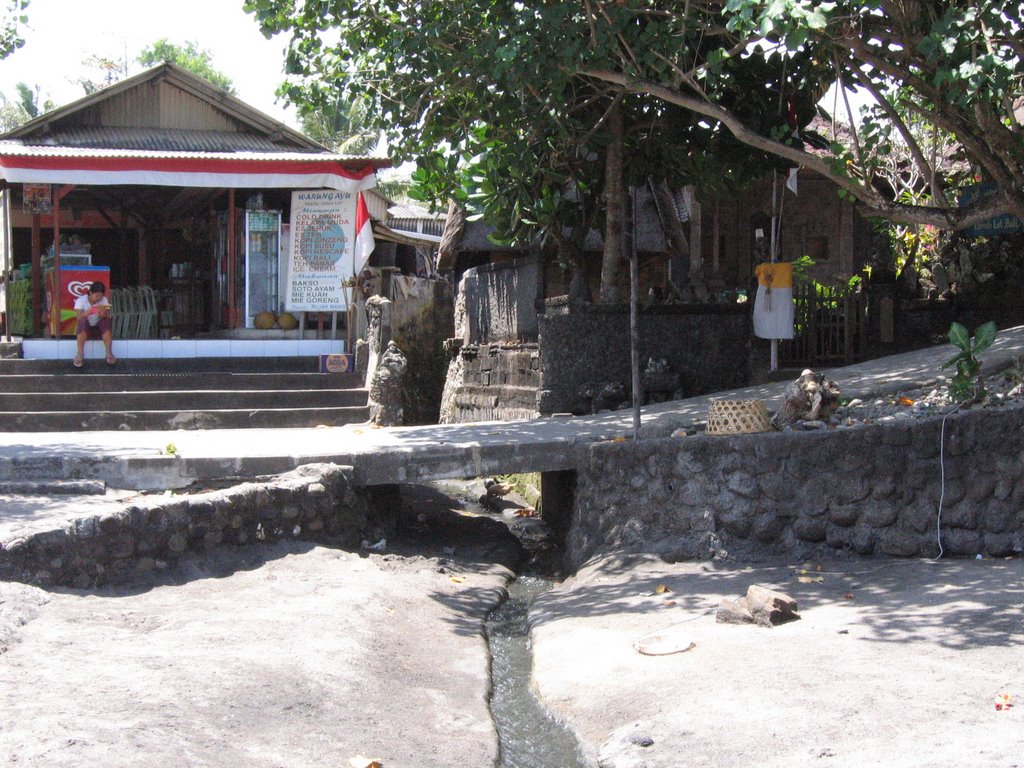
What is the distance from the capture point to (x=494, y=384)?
13.6m

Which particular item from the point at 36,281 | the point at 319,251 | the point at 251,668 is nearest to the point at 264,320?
the point at 319,251

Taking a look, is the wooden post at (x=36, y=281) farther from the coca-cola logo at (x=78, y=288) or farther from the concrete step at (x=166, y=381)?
the concrete step at (x=166, y=381)

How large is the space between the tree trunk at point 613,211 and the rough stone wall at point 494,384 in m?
1.12

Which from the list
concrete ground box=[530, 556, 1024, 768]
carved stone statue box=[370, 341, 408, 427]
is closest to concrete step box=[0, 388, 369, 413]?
carved stone statue box=[370, 341, 408, 427]

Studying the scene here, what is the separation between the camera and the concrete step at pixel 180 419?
11.2 m

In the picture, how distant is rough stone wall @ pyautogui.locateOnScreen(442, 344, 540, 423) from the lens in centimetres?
1245

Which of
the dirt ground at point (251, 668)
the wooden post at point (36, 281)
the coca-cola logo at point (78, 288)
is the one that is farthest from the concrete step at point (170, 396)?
the dirt ground at point (251, 668)

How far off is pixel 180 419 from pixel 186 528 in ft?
14.7

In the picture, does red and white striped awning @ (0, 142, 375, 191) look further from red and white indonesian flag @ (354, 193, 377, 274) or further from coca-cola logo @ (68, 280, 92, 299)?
coca-cola logo @ (68, 280, 92, 299)

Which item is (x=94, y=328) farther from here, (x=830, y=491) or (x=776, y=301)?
(x=830, y=491)

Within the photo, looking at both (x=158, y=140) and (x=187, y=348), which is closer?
(x=187, y=348)

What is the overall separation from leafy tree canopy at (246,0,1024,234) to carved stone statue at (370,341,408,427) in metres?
2.14

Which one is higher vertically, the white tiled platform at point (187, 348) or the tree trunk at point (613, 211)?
the tree trunk at point (613, 211)

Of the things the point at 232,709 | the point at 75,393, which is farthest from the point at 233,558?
the point at 75,393
